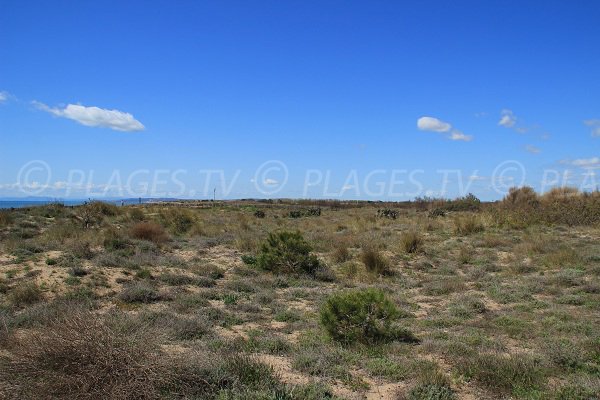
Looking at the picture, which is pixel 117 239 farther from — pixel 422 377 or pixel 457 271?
pixel 422 377

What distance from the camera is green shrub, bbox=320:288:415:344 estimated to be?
21.7ft

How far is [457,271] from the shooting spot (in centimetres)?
1260

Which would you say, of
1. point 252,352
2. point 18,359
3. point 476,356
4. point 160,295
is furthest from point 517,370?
point 160,295

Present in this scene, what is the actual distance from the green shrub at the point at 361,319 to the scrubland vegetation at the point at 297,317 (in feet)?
0.07

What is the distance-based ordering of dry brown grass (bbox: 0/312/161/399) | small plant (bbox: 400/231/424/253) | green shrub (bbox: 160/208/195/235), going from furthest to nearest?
1. green shrub (bbox: 160/208/195/235)
2. small plant (bbox: 400/231/424/253)
3. dry brown grass (bbox: 0/312/161/399)

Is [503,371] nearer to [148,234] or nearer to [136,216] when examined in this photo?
[148,234]

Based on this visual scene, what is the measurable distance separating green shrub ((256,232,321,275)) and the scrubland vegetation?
0.04m

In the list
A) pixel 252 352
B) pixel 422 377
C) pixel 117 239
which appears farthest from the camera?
A: pixel 117 239

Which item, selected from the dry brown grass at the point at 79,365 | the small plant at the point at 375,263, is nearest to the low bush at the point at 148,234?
the small plant at the point at 375,263

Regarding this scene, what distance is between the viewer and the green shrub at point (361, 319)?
6.60 meters

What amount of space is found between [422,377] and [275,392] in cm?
170

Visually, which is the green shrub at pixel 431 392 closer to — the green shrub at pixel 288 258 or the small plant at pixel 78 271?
the green shrub at pixel 288 258

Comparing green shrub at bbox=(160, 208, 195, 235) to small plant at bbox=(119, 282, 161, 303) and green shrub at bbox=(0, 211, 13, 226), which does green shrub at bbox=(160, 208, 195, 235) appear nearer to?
green shrub at bbox=(0, 211, 13, 226)

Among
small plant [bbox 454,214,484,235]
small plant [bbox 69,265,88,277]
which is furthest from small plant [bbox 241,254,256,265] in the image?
small plant [bbox 454,214,484,235]
